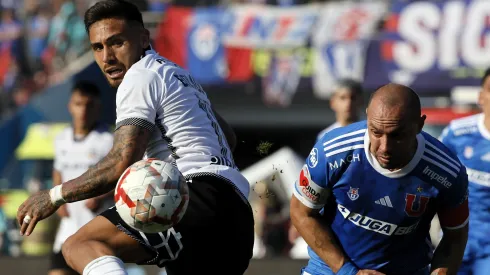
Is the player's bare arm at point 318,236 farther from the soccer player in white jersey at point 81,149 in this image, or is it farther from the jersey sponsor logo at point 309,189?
the soccer player in white jersey at point 81,149

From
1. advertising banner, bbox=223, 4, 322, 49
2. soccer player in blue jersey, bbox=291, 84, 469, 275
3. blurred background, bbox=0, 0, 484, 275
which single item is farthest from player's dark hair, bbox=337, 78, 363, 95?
advertising banner, bbox=223, 4, 322, 49

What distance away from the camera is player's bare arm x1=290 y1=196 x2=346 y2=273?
5770 millimetres

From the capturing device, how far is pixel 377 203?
5.72m

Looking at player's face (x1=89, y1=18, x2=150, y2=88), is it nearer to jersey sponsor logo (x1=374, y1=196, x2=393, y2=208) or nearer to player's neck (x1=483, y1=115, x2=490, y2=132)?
jersey sponsor logo (x1=374, y1=196, x2=393, y2=208)

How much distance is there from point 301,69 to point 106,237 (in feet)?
58.0

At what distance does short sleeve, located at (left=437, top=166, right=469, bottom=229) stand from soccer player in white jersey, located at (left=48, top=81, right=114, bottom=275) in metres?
5.17

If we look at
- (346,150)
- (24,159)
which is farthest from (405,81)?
(346,150)

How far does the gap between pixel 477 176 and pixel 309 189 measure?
2924mm

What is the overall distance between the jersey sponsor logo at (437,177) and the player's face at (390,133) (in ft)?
0.79

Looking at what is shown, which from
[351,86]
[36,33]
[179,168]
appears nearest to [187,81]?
[179,168]

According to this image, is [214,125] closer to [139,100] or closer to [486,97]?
[139,100]

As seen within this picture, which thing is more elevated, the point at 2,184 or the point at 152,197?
the point at 152,197

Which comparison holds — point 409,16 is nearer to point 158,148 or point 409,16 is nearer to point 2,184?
point 2,184

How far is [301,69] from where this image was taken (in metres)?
22.8
